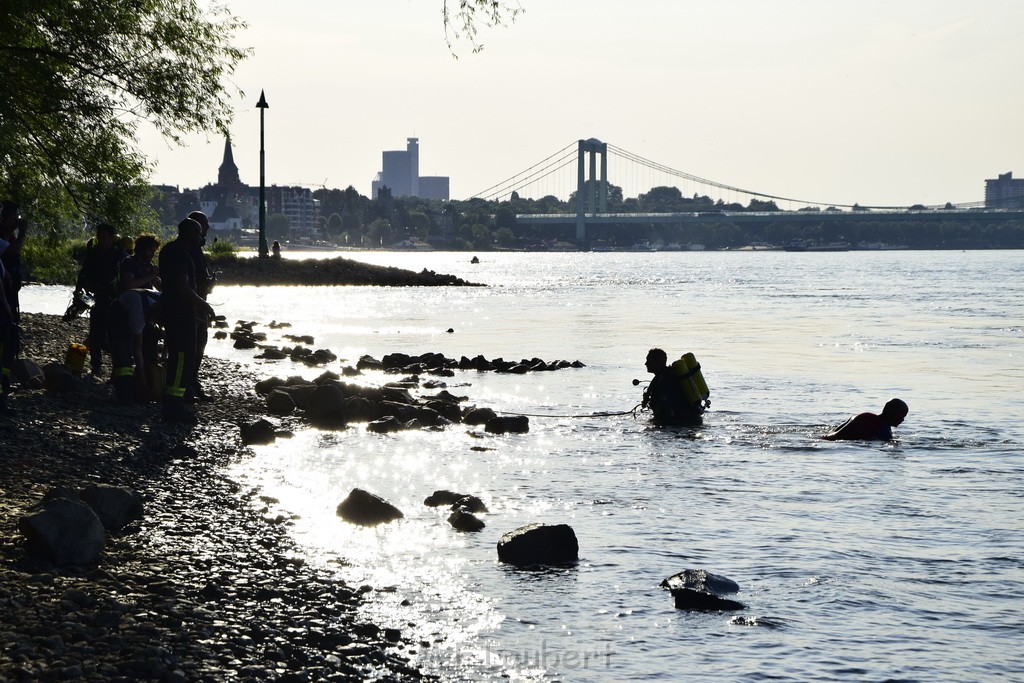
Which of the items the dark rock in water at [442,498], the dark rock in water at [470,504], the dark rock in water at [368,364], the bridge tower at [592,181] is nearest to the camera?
the dark rock in water at [470,504]

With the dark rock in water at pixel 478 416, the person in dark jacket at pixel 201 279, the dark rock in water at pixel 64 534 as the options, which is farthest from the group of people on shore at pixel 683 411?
the dark rock in water at pixel 64 534

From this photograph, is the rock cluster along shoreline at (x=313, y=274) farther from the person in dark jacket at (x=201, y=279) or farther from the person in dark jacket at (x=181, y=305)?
the person in dark jacket at (x=181, y=305)

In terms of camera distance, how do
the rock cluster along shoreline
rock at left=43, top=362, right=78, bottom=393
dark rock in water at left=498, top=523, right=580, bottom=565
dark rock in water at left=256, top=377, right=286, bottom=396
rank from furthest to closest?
the rock cluster along shoreline
dark rock in water at left=256, top=377, right=286, bottom=396
rock at left=43, top=362, right=78, bottom=393
dark rock in water at left=498, top=523, right=580, bottom=565

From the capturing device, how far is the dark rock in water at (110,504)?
784 centimetres

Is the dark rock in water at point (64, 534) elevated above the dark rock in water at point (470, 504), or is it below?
above

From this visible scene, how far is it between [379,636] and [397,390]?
10613 mm

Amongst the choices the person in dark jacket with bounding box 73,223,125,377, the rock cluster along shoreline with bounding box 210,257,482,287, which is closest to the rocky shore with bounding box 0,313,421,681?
the person in dark jacket with bounding box 73,223,125,377

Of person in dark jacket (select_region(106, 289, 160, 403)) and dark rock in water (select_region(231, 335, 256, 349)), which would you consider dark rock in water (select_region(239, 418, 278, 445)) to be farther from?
dark rock in water (select_region(231, 335, 256, 349))

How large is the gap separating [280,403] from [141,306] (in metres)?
3.43

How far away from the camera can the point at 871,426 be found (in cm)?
1516

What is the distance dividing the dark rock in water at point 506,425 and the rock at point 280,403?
2616 mm

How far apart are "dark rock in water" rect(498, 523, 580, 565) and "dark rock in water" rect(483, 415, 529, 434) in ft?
21.6

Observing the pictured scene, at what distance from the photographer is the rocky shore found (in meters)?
5.55

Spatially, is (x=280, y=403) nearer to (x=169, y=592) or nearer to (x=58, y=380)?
(x=58, y=380)
